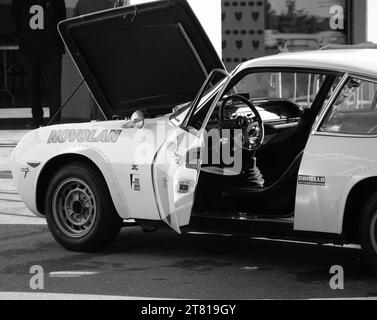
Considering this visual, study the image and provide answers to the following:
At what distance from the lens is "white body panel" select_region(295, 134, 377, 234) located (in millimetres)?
6512

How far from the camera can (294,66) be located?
276 inches

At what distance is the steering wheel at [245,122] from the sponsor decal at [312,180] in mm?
603

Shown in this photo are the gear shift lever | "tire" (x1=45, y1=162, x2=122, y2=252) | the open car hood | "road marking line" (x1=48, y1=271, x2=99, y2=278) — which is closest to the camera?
"road marking line" (x1=48, y1=271, x2=99, y2=278)

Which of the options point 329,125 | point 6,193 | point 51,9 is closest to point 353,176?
point 329,125

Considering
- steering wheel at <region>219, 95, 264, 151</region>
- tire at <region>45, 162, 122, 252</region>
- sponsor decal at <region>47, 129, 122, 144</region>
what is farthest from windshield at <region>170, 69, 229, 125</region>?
tire at <region>45, 162, 122, 252</region>

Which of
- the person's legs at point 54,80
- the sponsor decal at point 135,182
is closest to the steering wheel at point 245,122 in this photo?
the sponsor decal at point 135,182

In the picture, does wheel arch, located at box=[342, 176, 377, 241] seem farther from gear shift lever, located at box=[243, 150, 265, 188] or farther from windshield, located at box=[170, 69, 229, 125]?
windshield, located at box=[170, 69, 229, 125]

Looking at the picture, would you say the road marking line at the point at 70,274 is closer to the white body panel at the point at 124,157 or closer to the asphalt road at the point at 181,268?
the asphalt road at the point at 181,268

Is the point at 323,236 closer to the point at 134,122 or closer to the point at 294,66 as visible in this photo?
the point at 294,66

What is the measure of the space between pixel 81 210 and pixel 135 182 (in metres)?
0.62

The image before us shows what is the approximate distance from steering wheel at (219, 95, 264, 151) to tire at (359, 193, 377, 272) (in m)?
0.98

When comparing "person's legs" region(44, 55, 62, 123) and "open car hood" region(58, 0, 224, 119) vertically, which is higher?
"open car hood" region(58, 0, 224, 119)

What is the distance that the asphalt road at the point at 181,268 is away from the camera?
21.6ft
